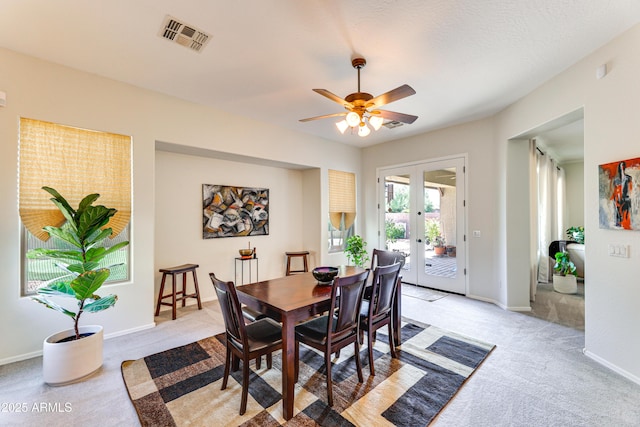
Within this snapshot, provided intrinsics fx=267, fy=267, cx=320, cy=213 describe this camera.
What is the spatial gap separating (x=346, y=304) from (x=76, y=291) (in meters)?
2.25

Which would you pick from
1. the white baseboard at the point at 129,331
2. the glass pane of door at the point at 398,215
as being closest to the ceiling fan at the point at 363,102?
the glass pane of door at the point at 398,215

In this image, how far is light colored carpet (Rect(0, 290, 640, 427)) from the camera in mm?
1839

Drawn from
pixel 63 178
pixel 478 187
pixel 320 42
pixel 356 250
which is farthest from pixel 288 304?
pixel 478 187

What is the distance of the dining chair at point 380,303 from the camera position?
2284 mm

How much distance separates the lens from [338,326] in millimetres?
2072

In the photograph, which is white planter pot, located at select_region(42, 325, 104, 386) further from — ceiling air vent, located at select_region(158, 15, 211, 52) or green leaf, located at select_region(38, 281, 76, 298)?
ceiling air vent, located at select_region(158, 15, 211, 52)

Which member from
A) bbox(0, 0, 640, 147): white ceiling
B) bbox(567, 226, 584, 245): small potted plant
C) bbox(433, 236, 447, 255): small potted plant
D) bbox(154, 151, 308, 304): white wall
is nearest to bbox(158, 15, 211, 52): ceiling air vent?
bbox(0, 0, 640, 147): white ceiling

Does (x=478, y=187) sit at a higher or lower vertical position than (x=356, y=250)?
higher

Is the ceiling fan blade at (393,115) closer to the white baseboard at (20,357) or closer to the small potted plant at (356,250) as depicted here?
the small potted plant at (356,250)

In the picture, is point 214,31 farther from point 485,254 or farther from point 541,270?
point 541,270

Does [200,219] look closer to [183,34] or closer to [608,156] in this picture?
[183,34]

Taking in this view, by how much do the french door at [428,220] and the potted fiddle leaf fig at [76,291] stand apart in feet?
15.1

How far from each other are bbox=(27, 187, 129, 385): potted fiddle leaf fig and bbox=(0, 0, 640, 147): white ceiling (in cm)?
140

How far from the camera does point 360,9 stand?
6.61ft
